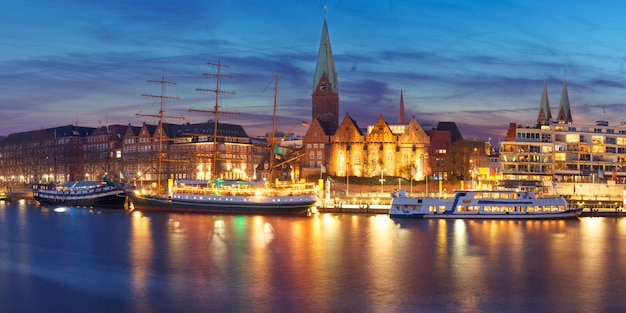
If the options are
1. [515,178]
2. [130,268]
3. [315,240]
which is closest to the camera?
[130,268]

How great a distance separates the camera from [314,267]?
44.5m

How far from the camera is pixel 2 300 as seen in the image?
3503cm

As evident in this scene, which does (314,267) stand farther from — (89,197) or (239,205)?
(89,197)

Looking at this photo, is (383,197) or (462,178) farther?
(462,178)

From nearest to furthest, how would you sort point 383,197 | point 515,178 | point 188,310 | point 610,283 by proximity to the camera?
1. point 188,310
2. point 610,283
3. point 383,197
4. point 515,178

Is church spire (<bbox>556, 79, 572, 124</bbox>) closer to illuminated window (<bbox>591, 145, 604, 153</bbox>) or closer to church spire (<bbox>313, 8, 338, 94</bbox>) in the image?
illuminated window (<bbox>591, 145, 604, 153</bbox>)

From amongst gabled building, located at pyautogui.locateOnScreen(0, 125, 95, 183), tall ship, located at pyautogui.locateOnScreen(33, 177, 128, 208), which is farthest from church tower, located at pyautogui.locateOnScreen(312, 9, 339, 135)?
gabled building, located at pyautogui.locateOnScreen(0, 125, 95, 183)

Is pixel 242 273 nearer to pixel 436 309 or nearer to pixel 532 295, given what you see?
pixel 436 309

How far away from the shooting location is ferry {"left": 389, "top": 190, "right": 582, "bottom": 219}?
76688mm

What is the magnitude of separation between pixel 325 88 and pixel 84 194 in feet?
161

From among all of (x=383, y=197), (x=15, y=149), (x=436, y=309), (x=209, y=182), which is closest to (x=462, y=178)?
(x=383, y=197)

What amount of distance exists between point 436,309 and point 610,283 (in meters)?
12.9

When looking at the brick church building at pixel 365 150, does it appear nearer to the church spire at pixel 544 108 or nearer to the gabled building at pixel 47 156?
the church spire at pixel 544 108

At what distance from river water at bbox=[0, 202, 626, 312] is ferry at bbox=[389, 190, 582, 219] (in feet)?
14.5
